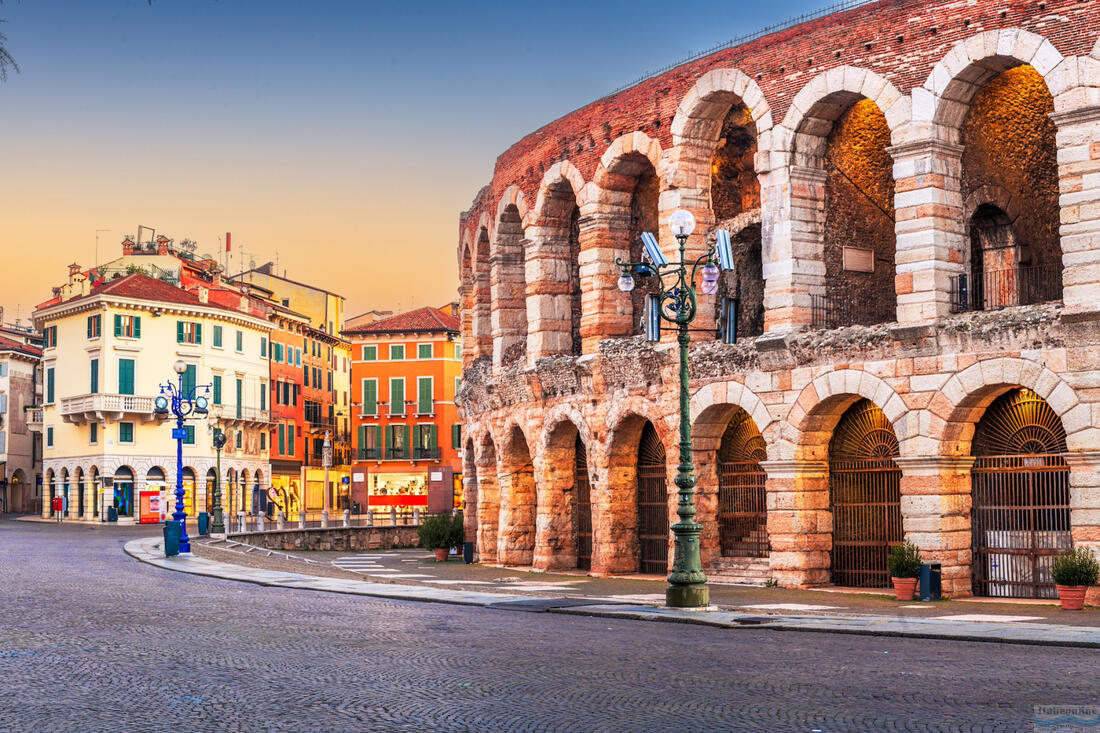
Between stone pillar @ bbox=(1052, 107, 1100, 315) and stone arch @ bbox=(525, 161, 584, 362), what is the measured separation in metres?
13.9

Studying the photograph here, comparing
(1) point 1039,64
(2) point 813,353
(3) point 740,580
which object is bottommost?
(3) point 740,580

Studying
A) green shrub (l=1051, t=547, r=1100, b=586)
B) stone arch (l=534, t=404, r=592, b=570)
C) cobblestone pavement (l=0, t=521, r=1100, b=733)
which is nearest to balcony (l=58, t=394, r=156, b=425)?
stone arch (l=534, t=404, r=592, b=570)

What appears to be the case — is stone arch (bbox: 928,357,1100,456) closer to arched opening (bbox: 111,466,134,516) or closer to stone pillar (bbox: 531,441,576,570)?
stone pillar (bbox: 531,441,576,570)

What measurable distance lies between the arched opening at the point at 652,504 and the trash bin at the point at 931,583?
9.05 metres

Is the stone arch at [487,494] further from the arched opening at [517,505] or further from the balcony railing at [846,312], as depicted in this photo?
the balcony railing at [846,312]

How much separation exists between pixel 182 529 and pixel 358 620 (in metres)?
19.1

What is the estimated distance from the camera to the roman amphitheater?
2439cm

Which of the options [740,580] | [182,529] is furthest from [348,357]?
[740,580]

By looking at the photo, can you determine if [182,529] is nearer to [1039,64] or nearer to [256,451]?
[1039,64]

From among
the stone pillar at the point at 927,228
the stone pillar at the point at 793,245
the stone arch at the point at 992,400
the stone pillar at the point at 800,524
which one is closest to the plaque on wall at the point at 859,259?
the stone pillar at the point at 793,245

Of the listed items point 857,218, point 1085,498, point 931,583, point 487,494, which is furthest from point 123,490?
point 1085,498

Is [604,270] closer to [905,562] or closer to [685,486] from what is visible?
[905,562]

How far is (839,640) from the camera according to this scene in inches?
675

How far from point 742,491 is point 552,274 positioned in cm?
832
